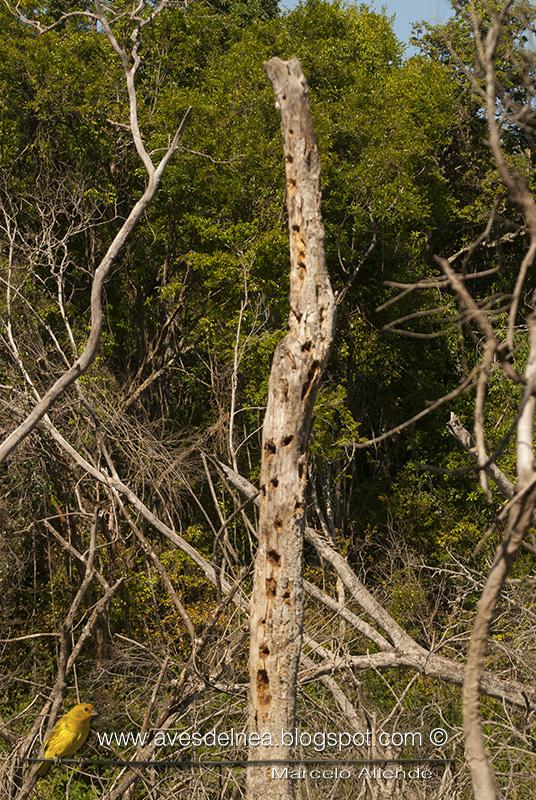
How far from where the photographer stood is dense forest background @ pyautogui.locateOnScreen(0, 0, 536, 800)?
46.3ft

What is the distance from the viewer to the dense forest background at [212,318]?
555 inches

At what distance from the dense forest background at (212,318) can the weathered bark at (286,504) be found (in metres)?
6.28

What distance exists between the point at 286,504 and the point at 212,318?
460 inches

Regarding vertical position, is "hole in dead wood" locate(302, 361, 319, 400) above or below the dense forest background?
below

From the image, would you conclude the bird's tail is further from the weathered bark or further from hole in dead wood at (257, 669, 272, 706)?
hole in dead wood at (257, 669, 272, 706)

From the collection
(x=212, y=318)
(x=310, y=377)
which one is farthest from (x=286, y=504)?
(x=212, y=318)

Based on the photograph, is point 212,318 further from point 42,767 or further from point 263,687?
point 263,687

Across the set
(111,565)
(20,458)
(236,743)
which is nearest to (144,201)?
(236,743)

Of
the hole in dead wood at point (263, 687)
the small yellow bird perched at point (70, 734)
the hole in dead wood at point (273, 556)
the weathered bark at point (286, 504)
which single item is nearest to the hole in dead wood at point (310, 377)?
the weathered bark at point (286, 504)

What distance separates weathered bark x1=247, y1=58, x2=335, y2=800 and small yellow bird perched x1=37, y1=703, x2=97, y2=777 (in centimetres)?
249

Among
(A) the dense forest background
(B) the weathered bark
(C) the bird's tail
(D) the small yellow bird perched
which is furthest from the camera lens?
(A) the dense forest background

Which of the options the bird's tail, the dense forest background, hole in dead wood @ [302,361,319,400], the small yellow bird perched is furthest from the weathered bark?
the dense forest background

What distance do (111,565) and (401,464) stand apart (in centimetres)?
625

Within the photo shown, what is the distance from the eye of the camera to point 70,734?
7.75 metres
